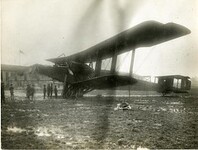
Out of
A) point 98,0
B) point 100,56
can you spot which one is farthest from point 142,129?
point 100,56

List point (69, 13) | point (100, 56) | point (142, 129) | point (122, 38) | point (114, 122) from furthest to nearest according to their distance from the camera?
point (100, 56) → point (122, 38) → point (69, 13) → point (114, 122) → point (142, 129)

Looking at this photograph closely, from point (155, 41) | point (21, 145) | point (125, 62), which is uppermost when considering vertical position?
point (155, 41)

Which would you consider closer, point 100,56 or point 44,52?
point 44,52

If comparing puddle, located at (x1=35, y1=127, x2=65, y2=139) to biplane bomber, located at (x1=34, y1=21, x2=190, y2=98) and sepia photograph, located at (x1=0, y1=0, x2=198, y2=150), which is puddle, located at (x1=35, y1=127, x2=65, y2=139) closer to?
sepia photograph, located at (x1=0, y1=0, x2=198, y2=150)

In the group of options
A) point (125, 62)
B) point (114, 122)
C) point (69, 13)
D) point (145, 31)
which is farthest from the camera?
point (125, 62)

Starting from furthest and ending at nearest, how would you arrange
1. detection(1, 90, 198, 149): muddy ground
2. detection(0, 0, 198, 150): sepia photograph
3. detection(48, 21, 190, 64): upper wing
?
detection(48, 21, 190, 64): upper wing → detection(0, 0, 198, 150): sepia photograph → detection(1, 90, 198, 149): muddy ground

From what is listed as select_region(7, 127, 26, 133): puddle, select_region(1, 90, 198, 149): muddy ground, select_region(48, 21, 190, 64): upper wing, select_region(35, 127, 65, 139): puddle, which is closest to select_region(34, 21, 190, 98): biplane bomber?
select_region(48, 21, 190, 64): upper wing

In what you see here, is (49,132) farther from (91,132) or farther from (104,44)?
(104,44)

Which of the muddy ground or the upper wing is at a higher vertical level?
the upper wing

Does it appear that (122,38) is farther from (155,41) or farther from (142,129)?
(142,129)

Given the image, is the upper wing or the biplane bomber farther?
the biplane bomber
